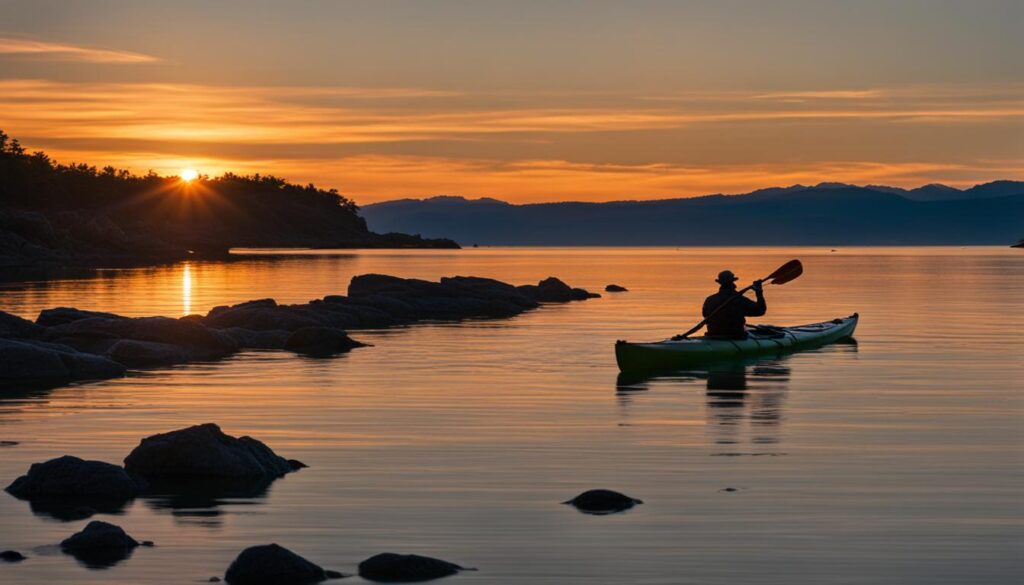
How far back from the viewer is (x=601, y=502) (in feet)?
55.1

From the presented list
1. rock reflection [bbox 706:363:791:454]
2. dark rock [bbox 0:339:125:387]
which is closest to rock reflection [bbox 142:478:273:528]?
rock reflection [bbox 706:363:791:454]

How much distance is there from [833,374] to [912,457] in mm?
13838

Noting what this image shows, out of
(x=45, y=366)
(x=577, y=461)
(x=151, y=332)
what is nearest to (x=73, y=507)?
(x=577, y=461)

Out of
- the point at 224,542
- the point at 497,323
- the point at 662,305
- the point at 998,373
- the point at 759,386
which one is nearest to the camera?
the point at 224,542

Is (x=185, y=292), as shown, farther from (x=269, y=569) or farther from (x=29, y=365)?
(x=269, y=569)

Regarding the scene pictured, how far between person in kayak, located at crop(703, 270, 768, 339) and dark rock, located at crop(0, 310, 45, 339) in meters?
16.4

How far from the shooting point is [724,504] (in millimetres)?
17156

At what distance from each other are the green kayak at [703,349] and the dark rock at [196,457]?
15.9m

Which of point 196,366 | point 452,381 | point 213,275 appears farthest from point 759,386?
point 213,275

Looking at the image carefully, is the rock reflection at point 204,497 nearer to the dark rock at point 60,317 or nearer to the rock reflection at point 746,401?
the rock reflection at point 746,401

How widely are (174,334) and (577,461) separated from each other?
804 inches

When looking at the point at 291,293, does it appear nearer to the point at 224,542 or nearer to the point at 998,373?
the point at 998,373

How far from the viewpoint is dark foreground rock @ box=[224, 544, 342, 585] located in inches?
521

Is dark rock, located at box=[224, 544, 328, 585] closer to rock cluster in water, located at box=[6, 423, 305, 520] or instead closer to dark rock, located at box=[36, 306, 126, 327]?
rock cluster in water, located at box=[6, 423, 305, 520]
